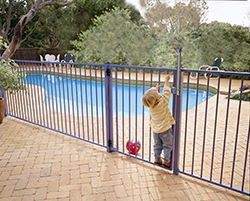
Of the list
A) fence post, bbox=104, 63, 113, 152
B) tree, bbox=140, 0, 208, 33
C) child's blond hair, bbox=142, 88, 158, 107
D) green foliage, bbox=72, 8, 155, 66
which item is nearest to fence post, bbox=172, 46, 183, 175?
child's blond hair, bbox=142, 88, 158, 107

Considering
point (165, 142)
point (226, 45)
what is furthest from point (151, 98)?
point (226, 45)

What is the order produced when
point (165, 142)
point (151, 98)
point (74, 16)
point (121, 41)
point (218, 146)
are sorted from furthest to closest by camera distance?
point (74, 16), point (121, 41), point (218, 146), point (165, 142), point (151, 98)

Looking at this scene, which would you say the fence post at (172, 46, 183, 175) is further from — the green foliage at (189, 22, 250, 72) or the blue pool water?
the green foliage at (189, 22, 250, 72)

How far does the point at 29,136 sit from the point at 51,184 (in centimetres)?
173

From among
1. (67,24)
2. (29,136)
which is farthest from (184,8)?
(29,136)

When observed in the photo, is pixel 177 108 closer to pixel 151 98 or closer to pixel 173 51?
pixel 151 98

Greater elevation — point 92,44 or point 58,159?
point 92,44

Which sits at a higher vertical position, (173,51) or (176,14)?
(176,14)

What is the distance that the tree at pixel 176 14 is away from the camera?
58.1 feet

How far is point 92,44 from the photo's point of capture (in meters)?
15.6

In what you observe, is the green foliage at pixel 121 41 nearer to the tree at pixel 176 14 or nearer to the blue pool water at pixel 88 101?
the tree at pixel 176 14

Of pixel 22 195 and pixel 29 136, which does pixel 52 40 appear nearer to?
pixel 29 136

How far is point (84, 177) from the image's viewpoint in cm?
273

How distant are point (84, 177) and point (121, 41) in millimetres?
13396
